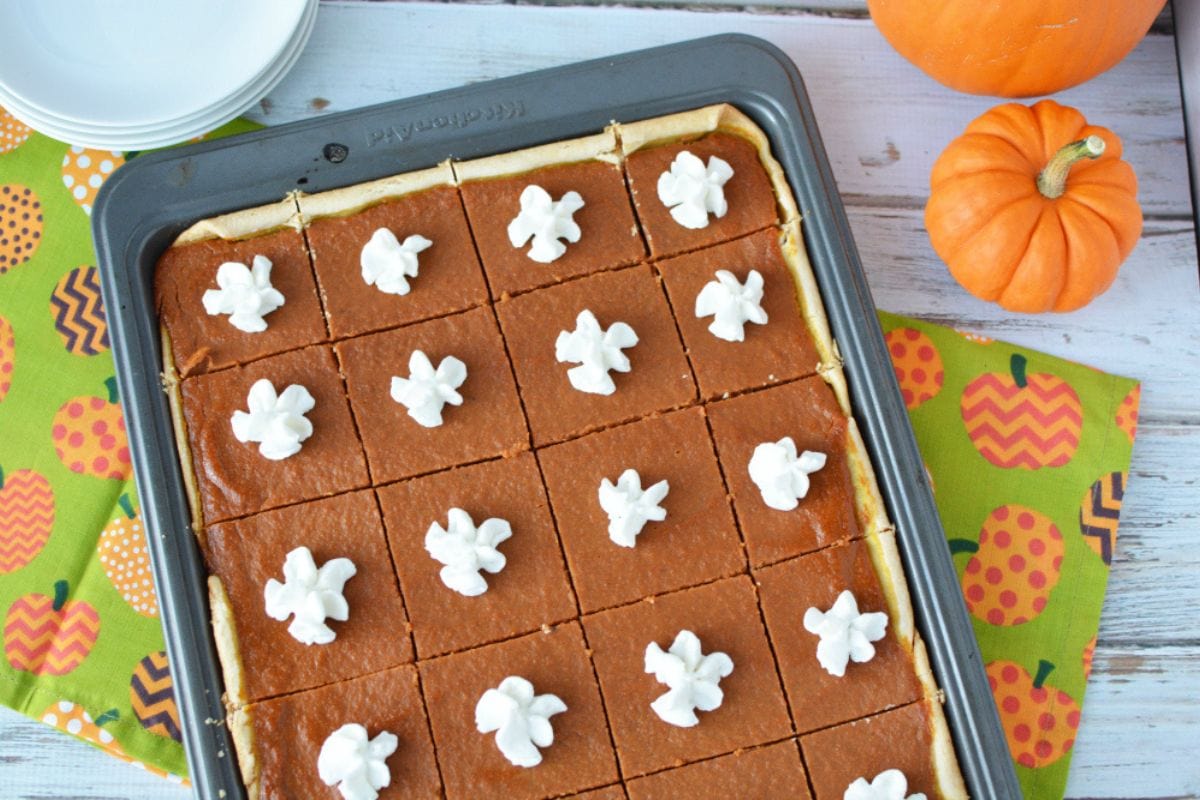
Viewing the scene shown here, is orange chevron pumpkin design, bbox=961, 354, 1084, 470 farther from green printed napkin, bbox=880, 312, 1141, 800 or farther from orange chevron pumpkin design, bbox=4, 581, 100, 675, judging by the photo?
orange chevron pumpkin design, bbox=4, 581, 100, 675

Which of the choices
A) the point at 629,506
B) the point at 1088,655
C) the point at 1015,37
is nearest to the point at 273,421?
the point at 629,506

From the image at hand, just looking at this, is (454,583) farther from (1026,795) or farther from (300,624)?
(1026,795)

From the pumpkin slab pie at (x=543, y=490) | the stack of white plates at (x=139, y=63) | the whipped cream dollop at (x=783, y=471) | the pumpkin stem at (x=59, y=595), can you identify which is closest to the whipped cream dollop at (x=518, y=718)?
the pumpkin slab pie at (x=543, y=490)

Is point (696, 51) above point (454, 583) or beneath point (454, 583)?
above

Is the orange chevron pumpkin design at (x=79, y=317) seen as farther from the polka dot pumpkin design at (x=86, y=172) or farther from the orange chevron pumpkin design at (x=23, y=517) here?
the orange chevron pumpkin design at (x=23, y=517)

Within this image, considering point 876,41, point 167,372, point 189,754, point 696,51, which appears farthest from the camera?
point 876,41

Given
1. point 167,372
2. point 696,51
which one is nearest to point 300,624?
point 167,372

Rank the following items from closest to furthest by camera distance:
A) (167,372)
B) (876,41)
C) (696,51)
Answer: (167,372), (696,51), (876,41)

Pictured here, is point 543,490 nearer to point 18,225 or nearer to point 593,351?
point 593,351
